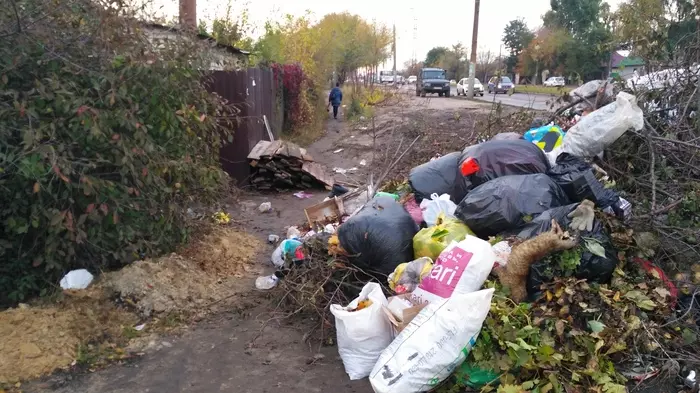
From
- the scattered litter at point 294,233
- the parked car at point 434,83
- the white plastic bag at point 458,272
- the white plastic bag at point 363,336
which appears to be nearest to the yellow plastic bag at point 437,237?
the white plastic bag at point 458,272

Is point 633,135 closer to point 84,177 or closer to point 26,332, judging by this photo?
point 84,177

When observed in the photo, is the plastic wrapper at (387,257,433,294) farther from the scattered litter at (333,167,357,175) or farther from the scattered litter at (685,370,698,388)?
the scattered litter at (333,167,357,175)

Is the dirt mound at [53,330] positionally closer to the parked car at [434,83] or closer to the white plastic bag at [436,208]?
the white plastic bag at [436,208]

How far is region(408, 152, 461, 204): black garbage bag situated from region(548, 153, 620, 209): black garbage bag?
0.84 metres

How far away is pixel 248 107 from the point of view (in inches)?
336

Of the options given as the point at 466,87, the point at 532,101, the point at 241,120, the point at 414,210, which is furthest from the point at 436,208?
the point at 466,87

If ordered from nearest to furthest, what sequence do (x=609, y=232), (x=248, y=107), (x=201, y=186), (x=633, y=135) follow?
(x=609, y=232), (x=633, y=135), (x=201, y=186), (x=248, y=107)

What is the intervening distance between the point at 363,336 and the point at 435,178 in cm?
204

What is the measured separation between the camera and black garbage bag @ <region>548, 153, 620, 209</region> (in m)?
3.83

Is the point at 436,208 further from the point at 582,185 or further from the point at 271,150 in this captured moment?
the point at 271,150

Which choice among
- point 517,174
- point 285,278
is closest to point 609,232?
point 517,174

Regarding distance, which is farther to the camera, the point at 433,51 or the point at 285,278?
the point at 433,51

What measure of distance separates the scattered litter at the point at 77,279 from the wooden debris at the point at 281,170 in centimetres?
427

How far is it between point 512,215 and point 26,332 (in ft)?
10.0
